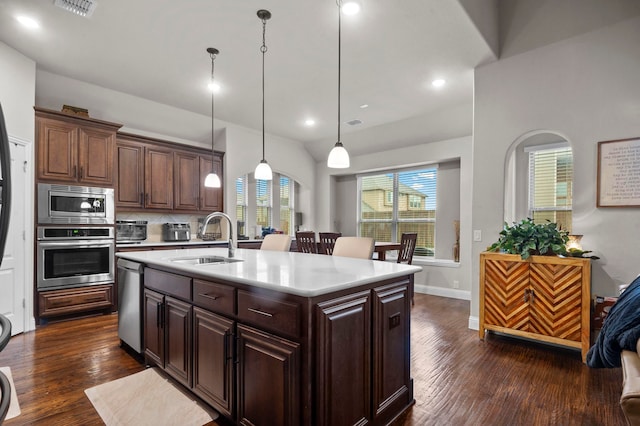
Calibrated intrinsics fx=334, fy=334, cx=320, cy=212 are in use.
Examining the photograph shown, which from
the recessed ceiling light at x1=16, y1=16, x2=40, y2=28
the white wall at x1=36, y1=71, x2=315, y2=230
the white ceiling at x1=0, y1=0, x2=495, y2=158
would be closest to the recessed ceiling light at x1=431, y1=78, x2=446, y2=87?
the white ceiling at x1=0, y1=0, x2=495, y2=158

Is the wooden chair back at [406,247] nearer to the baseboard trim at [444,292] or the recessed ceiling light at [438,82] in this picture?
the baseboard trim at [444,292]

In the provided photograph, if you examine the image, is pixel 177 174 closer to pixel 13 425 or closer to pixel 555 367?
pixel 13 425

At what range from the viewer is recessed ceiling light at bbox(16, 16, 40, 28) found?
9.31ft

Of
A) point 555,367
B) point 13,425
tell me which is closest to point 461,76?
point 555,367

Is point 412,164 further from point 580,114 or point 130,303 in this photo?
point 130,303

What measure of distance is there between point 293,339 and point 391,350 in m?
0.72

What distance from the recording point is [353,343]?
170cm

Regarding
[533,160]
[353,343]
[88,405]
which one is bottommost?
[88,405]

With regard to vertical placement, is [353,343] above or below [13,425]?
above

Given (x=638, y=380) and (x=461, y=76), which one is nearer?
(x=638, y=380)

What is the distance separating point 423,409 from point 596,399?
1.19 meters

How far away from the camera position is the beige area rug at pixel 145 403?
6.59 ft

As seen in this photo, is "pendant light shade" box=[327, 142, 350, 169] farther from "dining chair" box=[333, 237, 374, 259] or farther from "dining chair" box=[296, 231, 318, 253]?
"dining chair" box=[296, 231, 318, 253]

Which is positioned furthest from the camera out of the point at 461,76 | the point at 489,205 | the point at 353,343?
the point at 461,76
